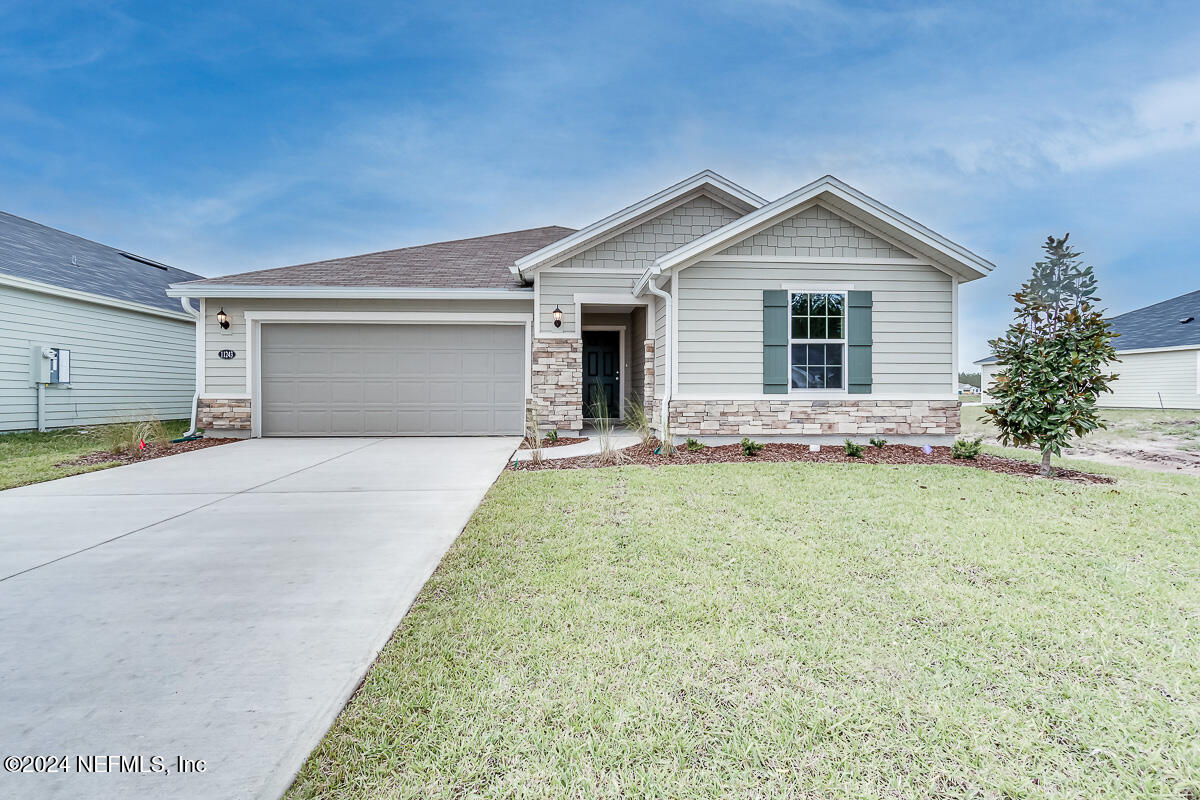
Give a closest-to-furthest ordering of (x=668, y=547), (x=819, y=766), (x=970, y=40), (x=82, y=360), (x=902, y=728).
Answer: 1. (x=819, y=766)
2. (x=902, y=728)
3. (x=668, y=547)
4. (x=970, y=40)
5. (x=82, y=360)

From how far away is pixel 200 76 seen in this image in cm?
1212

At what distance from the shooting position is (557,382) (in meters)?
9.77

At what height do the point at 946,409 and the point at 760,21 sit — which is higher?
the point at 760,21

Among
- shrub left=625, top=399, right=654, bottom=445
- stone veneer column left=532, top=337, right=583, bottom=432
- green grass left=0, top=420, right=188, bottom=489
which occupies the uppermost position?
stone veneer column left=532, top=337, right=583, bottom=432

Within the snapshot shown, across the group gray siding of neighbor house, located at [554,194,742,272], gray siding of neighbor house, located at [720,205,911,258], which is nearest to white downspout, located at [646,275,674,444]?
gray siding of neighbor house, located at [720,205,911,258]

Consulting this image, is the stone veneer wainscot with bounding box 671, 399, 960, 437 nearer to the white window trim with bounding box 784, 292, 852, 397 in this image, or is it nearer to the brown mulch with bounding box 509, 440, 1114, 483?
the white window trim with bounding box 784, 292, 852, 397

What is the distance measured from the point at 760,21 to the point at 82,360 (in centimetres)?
1639

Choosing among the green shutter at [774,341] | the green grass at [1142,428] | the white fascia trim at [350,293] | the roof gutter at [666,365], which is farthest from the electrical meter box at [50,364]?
the green grass at [1142,428]

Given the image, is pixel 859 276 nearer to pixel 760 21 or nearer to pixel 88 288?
pixel 760 21

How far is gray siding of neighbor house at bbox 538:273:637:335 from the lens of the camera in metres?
9.67

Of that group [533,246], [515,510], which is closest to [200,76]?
[533,246]

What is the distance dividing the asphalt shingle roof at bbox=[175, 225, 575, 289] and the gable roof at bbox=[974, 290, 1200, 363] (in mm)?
16756

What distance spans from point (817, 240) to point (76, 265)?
53.2 ft

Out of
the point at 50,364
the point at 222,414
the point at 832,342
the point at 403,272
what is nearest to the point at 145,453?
the point at 222,414
